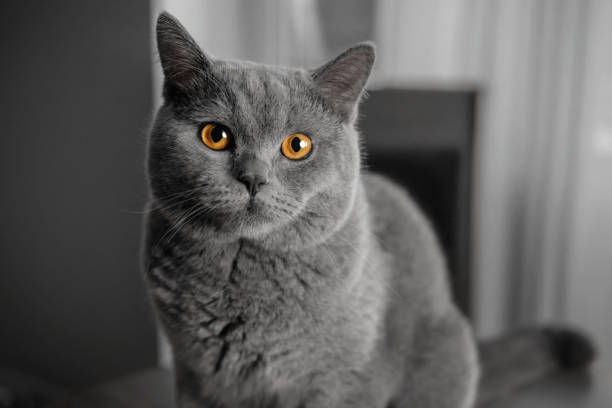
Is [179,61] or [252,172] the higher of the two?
[179,61]

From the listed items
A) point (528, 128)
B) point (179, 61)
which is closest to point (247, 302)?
point (179, 61)

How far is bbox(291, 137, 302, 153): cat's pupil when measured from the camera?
2.41 feet

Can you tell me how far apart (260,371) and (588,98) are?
1336mm

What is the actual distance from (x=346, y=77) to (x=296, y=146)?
0.12 metres

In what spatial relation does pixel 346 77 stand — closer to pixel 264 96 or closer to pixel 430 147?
pixel 264 96

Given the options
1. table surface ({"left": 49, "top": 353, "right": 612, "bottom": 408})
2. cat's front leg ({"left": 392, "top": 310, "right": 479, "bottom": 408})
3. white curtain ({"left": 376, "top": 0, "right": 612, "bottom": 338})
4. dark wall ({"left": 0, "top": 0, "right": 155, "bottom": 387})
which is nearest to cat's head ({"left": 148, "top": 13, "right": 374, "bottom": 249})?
cat's front leg ({"left": 392, "top": 310, "right": 479, "bottom": 408})

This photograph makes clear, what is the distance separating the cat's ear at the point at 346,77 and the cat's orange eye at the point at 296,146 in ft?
0.24

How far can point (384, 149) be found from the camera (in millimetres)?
1436

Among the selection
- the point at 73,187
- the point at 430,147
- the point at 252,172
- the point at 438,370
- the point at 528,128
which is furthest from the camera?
the point at 73,187

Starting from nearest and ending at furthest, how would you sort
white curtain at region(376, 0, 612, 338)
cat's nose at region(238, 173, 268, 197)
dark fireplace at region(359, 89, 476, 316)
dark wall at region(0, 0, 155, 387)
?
cat's nose at region(238, 173, 268, 197)
dark fireplace at region(359, 89, 476, 316)
white curtain at region(376, 0, 612, 338)
dark wall at region(0, 0, 155, 387)

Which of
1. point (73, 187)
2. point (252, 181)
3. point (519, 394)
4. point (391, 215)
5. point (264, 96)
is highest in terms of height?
point (264, 96)

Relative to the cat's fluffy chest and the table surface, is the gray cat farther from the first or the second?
the table surface

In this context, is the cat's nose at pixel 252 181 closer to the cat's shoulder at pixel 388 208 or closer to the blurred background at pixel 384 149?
the cat's shoulder at pixel 388 208

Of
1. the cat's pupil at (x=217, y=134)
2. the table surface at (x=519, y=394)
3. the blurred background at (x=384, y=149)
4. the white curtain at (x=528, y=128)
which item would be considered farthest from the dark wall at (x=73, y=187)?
the cat's pupil at (x=217, y=134)
